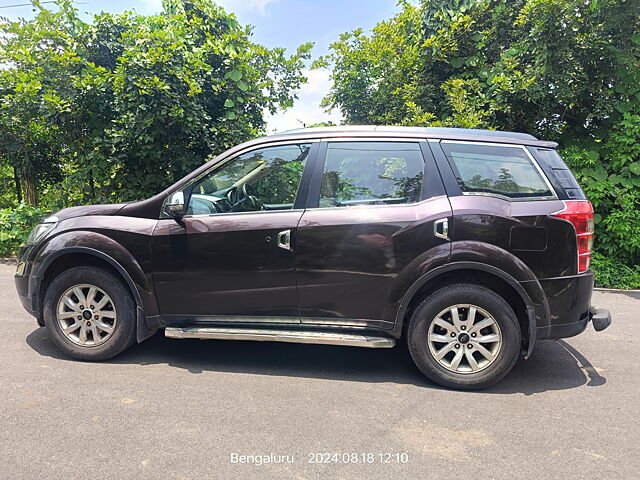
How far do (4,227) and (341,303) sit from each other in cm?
732

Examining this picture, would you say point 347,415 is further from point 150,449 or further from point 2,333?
point 2,333

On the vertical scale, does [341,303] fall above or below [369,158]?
below

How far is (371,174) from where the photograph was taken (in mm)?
3375

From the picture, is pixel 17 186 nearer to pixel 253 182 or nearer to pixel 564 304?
pixel 253 182

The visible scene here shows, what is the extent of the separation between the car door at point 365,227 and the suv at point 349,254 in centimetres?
1

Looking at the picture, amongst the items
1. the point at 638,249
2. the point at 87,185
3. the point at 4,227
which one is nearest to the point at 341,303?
the point at 638,249

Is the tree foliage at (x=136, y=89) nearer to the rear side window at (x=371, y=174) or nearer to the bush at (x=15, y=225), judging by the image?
the bush at (x=15, y=225)

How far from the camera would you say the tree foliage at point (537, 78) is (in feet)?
20.2

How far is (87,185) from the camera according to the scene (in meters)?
7.78

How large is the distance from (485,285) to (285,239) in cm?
153

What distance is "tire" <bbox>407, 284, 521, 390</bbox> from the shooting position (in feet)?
10.3

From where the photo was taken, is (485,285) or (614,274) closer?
(485,285)

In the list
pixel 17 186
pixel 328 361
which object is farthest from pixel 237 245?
pixel 17 186

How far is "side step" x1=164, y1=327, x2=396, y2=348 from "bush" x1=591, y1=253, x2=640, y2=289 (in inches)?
184
